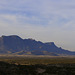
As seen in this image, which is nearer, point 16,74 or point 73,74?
point 16,74

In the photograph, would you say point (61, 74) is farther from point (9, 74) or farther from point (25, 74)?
point (9, 74)

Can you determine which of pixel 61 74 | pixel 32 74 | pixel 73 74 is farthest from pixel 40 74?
pixel 73 74

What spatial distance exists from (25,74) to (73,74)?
1151 cm

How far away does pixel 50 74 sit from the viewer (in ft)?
151

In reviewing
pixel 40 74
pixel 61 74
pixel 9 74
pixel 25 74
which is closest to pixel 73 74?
pixel 61 74

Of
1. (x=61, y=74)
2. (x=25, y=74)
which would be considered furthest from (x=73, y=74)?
(x=25, y=74)

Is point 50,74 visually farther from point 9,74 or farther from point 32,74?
point 9,74

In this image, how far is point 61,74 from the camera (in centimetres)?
4628

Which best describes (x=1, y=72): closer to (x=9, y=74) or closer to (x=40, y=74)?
(x=9, y=74)

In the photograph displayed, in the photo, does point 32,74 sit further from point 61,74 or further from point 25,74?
point 61,74

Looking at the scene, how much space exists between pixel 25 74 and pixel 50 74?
5.96 metres

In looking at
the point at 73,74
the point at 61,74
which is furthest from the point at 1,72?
the point at 73,74

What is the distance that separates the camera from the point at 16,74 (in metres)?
43.8

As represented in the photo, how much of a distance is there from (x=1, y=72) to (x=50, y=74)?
444 inches
